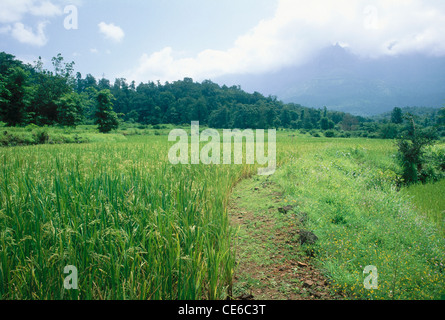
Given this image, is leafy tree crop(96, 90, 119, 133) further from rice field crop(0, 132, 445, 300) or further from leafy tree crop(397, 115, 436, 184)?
leafy tree crop(397, 115, 436, 184)

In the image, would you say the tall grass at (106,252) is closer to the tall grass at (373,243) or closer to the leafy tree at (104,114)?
the tall grass at (373,243)

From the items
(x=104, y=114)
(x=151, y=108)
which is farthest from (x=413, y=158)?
(x=151, y=108)

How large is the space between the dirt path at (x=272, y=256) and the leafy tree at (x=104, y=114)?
98.4 ft

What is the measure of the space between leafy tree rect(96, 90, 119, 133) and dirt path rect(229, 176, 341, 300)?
98.4 ft

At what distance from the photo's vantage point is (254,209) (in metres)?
5.20

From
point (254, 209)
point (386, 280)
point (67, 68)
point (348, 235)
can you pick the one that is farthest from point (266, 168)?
point (67, 68)

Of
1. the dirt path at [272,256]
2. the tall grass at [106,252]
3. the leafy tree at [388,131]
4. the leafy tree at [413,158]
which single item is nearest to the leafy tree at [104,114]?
the dirt path at [272,256]

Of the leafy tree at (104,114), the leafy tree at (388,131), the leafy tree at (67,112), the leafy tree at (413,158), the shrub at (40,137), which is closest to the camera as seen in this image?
the leafy tree at (413,158)

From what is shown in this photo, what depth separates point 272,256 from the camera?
3.38 m

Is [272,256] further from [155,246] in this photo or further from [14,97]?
[14,97]

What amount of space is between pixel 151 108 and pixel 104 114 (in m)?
31.3

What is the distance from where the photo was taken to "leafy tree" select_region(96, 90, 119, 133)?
29469 mm

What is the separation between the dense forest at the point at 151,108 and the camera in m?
25.2
